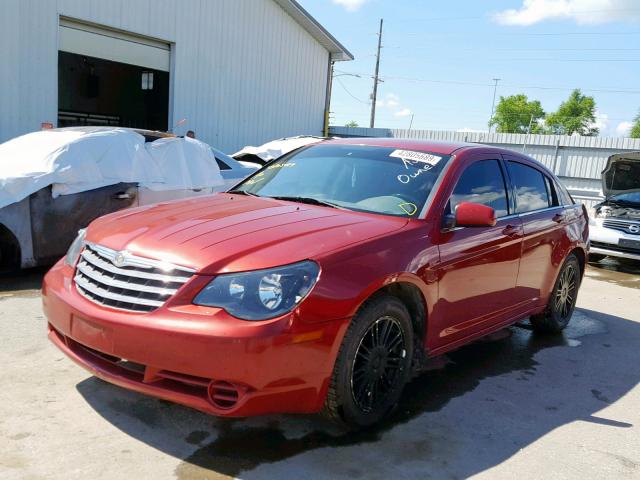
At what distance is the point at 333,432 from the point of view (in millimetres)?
3219

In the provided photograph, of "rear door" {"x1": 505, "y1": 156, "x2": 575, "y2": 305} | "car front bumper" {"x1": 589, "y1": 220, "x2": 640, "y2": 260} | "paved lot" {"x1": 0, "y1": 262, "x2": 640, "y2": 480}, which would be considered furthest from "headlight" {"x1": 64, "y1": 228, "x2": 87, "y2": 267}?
"car front bumper" {"x1": 589, "y1": 220, "x2": 640, "y2": 260}

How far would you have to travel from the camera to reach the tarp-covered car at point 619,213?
31.6ft

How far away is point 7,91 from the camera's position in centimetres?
1112

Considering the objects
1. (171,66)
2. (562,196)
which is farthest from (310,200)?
(171,66)

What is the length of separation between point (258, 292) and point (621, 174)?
9441mm

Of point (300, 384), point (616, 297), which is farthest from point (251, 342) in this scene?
point (616, 297)

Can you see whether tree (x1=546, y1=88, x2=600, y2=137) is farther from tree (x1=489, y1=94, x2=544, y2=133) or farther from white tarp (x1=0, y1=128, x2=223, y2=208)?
white tarp (x1=0, y1=128, x2=223, y2=208)

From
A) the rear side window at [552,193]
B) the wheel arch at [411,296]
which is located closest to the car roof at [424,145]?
the rear side window at [552,193]

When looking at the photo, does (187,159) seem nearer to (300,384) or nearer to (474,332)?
(474,332)

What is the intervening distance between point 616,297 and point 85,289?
6.83 meters

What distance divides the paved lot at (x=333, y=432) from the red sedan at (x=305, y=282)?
273 millimetres

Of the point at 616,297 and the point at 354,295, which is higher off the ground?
the point at 354,295

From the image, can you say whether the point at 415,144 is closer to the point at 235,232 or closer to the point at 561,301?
the point at 235,232

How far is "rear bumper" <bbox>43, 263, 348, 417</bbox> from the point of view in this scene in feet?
8.63
